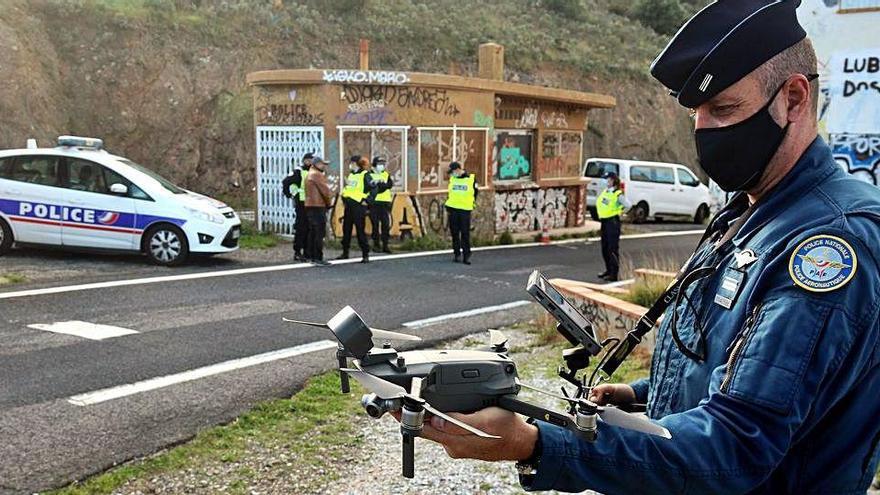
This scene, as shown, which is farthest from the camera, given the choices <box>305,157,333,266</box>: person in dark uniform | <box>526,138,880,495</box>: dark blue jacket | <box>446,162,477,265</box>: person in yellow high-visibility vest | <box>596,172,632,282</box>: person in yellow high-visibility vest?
<box>446,162,477,265</box>: person in yellow high-visibility vest

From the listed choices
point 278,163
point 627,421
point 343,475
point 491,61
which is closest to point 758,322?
point 627,421

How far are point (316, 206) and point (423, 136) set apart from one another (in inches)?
184

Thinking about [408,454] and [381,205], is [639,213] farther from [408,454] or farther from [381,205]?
[408,454]

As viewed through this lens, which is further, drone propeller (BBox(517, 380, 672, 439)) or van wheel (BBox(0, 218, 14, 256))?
van wheel (BBox(0, 218, 14, 256))

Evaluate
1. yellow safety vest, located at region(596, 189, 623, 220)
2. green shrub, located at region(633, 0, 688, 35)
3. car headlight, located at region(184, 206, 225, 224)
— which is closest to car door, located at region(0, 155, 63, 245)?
car headlight, located at region(184, 206, 225, 224)

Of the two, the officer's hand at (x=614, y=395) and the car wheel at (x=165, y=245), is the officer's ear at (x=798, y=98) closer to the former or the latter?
the officer's hand at (x=614, y=395)

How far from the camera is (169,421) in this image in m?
5.42

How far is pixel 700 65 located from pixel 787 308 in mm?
575

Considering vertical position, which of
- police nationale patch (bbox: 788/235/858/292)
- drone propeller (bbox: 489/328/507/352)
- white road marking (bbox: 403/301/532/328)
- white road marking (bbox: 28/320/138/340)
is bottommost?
white road marking (bbox: 403/301/532/328)

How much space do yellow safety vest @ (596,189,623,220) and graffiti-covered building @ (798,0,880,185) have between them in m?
6.01

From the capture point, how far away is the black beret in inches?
67.3

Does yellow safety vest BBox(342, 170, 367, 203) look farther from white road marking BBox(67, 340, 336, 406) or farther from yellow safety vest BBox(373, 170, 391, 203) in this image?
white road marking BBox(67, 340, 336, 406)

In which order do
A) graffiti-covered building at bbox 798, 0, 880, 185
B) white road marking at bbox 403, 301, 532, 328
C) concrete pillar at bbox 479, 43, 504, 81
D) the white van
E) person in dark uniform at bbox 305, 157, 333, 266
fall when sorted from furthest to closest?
the white van → concrete pillar at bbox 479, 43, 504, 81 → person in dark uniform at bbox 305, 157, 333, 266 → white road marking at bbox 403, 301, 532, 328 → graffiti-covered building at bbox 798, 0, 880, 185

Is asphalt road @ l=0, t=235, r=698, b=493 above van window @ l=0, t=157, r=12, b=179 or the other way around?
the other way around
